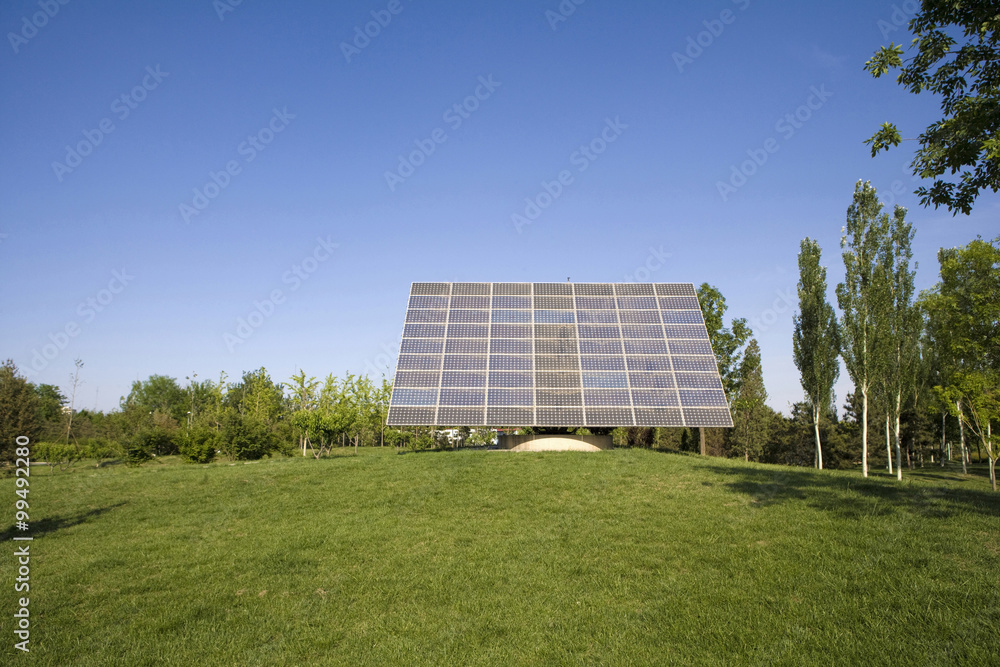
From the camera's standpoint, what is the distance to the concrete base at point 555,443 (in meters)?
26.8

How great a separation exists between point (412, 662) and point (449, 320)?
76.7 feet

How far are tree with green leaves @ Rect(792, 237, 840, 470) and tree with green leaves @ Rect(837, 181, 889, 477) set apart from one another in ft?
6.67

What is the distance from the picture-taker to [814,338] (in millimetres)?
31094

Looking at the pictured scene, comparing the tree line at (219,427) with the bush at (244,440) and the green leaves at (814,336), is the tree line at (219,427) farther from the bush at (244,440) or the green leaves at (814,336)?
the green leaves at (814,336)

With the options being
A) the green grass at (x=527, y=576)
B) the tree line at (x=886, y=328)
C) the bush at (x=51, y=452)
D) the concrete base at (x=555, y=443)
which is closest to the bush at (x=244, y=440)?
the bush at (x=51, y=452)

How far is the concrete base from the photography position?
88.0 ft

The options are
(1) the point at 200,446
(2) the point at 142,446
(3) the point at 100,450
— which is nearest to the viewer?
(1) the point at 200,446

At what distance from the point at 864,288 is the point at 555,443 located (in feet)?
61.3

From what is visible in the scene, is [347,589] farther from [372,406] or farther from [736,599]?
[372,406]

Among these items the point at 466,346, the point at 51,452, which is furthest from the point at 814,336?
the point at 51,452

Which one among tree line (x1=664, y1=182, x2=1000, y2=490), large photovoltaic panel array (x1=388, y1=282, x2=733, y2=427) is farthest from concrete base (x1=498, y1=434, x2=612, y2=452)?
tree line (x1=664, y1=182, x2=1000, y2=490)

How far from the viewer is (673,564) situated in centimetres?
1038

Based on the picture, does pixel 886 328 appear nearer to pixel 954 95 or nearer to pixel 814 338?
pixel 814 338

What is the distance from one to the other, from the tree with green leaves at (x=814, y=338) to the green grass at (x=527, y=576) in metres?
17.3
